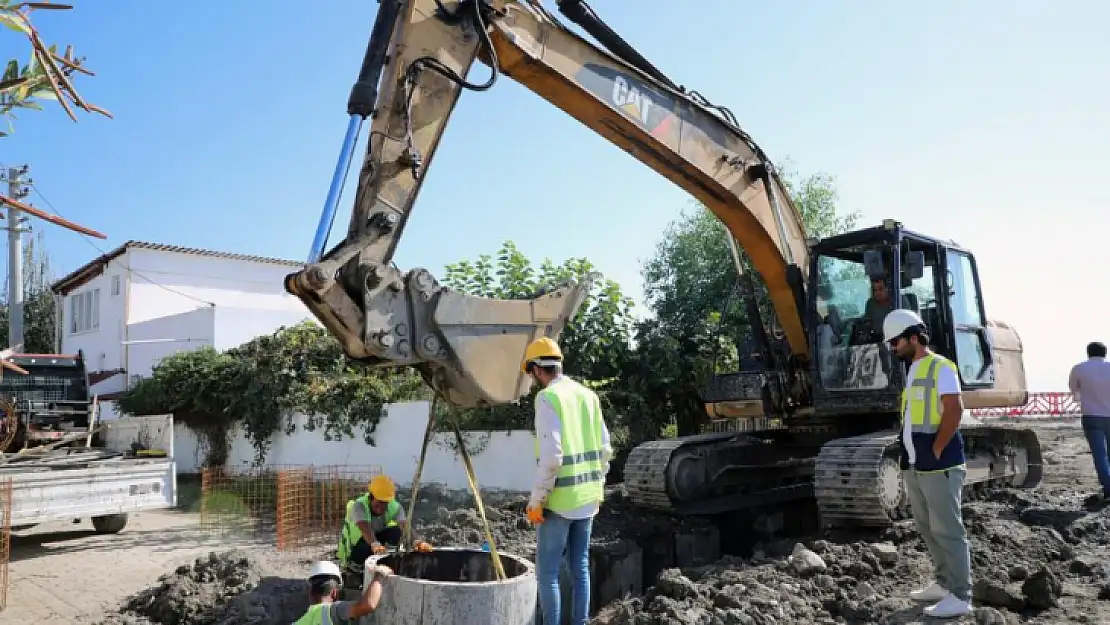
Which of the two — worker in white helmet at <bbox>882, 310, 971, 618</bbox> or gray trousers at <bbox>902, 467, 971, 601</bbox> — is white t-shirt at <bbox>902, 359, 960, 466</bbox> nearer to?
worker in white helmet at <bbox>882, 310, 971, 618</bbox>

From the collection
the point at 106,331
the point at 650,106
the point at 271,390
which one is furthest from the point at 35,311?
the point at 650,106

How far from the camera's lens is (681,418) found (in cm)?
1305

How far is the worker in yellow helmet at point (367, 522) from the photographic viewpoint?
642 cm

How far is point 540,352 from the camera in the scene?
4.74 m

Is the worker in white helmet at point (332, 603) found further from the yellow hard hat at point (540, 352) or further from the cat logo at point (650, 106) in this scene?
the cat logo at point (650, 106)

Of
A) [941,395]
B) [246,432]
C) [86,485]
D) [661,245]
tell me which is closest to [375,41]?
[941,395]

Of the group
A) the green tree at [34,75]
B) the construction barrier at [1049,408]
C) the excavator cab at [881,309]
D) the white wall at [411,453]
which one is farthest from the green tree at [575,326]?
the construction barrier at [1049,408]

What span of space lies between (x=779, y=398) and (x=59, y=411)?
30.7ft

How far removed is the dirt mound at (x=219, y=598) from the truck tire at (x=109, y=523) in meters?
4.36

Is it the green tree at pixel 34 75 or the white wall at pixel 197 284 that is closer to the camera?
the green tree at pixel 34 75

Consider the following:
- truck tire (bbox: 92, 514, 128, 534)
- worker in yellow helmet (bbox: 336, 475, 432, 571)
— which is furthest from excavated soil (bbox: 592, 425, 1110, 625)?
truck tire (bbox: 92, 514, 128, 534)

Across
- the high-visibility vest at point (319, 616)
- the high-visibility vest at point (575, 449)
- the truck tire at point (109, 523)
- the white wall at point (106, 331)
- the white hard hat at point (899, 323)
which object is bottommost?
the truck tire at point (109, 523)

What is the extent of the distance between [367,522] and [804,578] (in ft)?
10.5

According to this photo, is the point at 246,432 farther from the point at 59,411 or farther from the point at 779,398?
the point at 779,398
